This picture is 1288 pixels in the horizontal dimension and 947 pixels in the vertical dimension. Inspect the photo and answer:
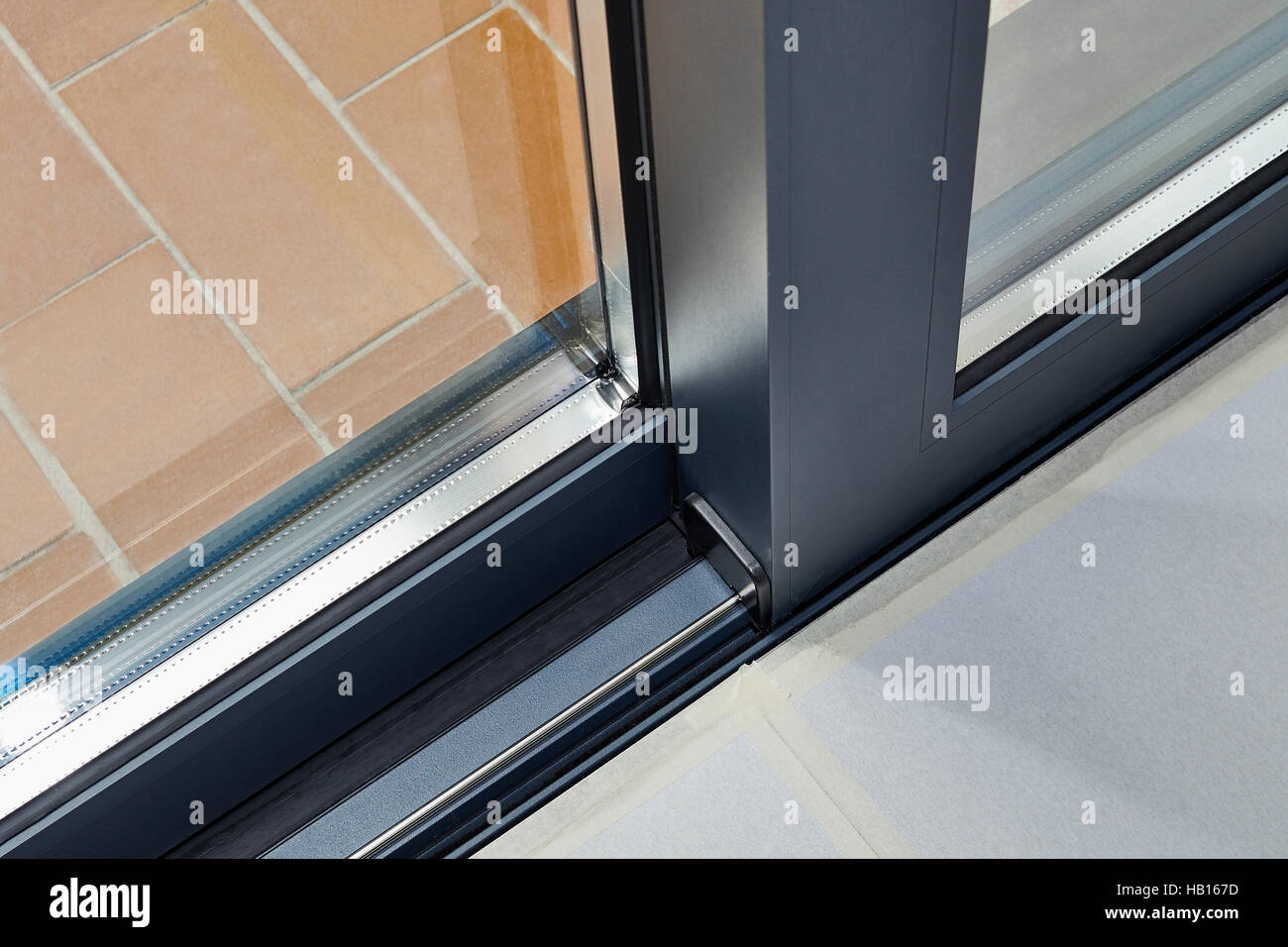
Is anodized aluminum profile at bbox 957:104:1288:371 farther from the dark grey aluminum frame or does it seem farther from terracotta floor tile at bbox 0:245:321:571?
terracotta floor tile at bbox 0:245:321:571

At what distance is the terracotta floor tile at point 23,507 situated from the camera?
1004 mm

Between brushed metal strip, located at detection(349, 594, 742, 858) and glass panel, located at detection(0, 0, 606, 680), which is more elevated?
glass panel, located at detection(0, 0, 606, 680)

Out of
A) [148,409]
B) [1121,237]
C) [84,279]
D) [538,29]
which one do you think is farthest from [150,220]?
[1121,237]

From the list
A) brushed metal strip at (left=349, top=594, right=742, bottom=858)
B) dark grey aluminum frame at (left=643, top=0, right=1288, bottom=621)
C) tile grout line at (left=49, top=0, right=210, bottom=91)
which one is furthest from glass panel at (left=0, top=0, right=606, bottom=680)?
brushed metal strip at (left=349, top=594, right=742, bottom=858)

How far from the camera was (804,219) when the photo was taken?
95 cm

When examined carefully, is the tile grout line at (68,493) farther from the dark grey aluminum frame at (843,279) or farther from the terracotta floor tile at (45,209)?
the dark grey aluminum frame at (843,279)

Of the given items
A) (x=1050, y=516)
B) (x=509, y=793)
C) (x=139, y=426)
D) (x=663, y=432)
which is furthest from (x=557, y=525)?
(x=1050, y=516)

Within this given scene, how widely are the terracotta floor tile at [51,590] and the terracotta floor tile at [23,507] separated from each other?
0.01 meters

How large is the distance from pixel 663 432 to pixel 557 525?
0.43 ft

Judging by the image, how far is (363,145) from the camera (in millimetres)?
964

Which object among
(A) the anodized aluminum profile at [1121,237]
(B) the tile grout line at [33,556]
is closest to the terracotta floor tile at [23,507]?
(B) the tile grout line at [33,556]

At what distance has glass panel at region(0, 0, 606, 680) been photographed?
2.88 feet

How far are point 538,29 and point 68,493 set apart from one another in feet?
1.60

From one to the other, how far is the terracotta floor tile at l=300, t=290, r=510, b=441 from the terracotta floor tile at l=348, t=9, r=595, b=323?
1.3 inches
